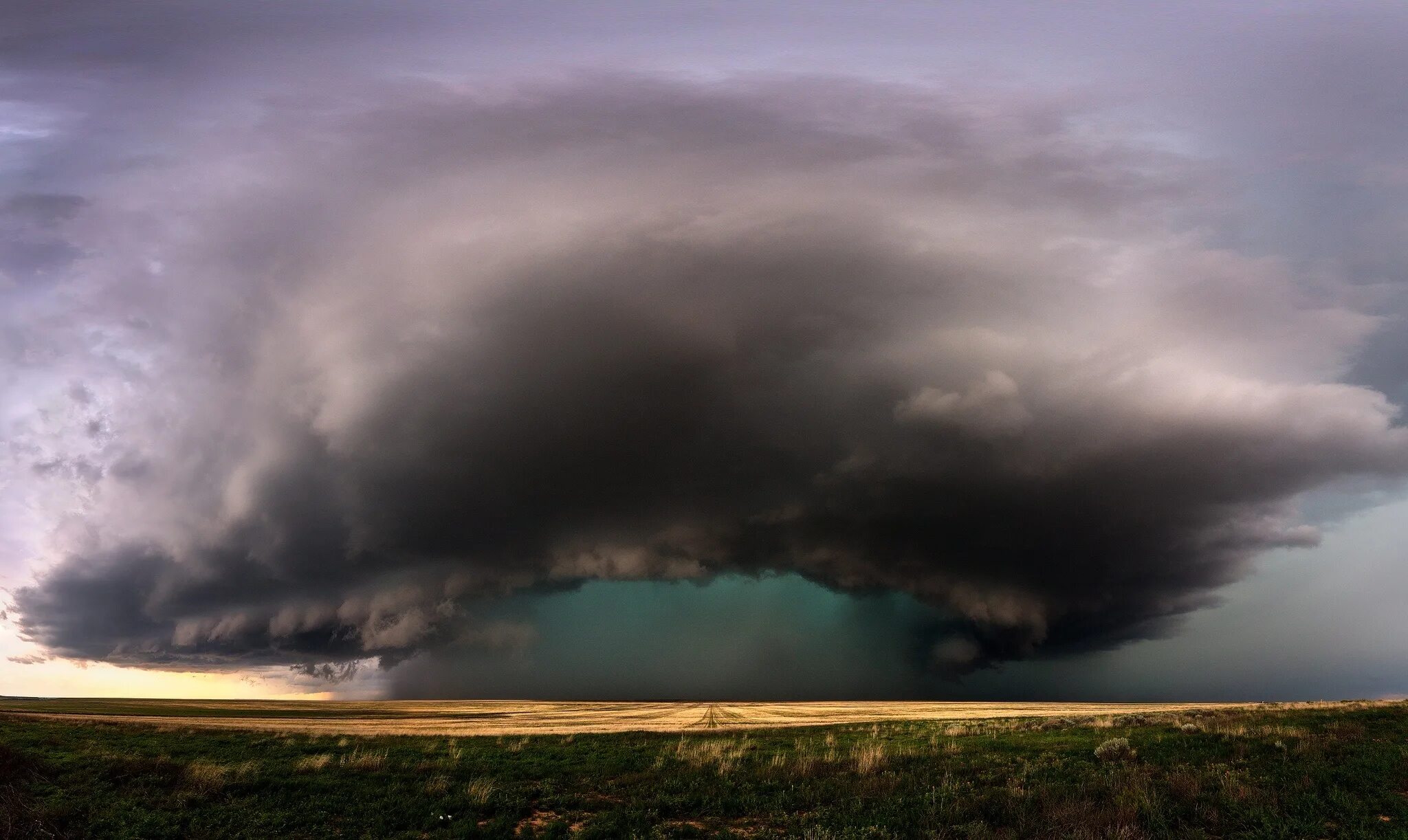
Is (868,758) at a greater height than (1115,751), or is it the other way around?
(1115,751)

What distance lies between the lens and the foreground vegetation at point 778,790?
1812cm

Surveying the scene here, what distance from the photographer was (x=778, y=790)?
23.0 meters

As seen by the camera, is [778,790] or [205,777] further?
[205,777]

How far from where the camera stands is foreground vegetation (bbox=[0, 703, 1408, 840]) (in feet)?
59.5

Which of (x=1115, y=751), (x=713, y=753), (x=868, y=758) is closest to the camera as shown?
(x=1115, y=751)

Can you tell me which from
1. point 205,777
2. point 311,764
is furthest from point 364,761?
point 205,777

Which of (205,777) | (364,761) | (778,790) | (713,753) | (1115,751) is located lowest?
(364,761)

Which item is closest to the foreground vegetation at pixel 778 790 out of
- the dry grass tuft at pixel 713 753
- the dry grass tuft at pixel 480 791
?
the dry grass tuft at pixel 480 791

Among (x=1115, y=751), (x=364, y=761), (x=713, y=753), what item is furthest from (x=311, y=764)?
(x=1115, y=751)

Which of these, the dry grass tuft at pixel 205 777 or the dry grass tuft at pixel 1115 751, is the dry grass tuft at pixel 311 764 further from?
the dry grass tuft at pixel 1115 751

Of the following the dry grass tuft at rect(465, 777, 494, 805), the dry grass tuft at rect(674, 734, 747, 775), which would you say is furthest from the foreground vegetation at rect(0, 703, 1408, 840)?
the dry grass tuft at rect(674, 734, 747, 775)

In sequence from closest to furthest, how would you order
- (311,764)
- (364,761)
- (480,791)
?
(480,791) → (311,764) → (364,761)

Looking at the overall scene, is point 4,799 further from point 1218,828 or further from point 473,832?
point 1218,828

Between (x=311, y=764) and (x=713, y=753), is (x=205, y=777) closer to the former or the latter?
(x=311, y=764)
